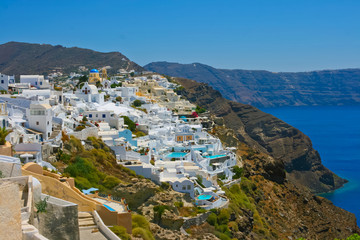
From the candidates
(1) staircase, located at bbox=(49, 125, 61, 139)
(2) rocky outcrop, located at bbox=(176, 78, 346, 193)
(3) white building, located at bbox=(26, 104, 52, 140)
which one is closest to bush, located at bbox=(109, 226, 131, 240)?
(1) staircase, located at bbox=(49, 125, 61, 139)

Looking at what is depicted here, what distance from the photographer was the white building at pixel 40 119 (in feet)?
79.3

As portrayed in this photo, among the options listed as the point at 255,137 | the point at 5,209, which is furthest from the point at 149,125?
the point at 255,137

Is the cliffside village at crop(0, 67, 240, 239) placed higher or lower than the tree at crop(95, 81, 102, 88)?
lower

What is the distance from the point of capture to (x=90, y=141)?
88.6ft

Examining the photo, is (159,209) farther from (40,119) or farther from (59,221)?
(59,221)

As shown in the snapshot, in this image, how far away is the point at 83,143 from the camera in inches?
1036

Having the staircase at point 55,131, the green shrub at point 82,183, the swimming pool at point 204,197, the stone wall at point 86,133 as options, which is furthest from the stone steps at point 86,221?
the stone wall at point 86,133

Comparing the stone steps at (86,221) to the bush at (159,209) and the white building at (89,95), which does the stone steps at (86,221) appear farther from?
the white building at (89,95)

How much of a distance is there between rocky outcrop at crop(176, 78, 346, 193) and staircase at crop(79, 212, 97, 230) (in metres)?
66.8

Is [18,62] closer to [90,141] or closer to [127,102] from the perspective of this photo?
[127,102]

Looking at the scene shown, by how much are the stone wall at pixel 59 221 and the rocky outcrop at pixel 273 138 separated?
69.2m

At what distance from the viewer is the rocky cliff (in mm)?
134000

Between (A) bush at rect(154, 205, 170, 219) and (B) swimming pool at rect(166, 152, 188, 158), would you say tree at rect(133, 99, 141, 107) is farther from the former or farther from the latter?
(A) bush at rect(154, 205, 170, 219)

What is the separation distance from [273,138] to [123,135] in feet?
243
